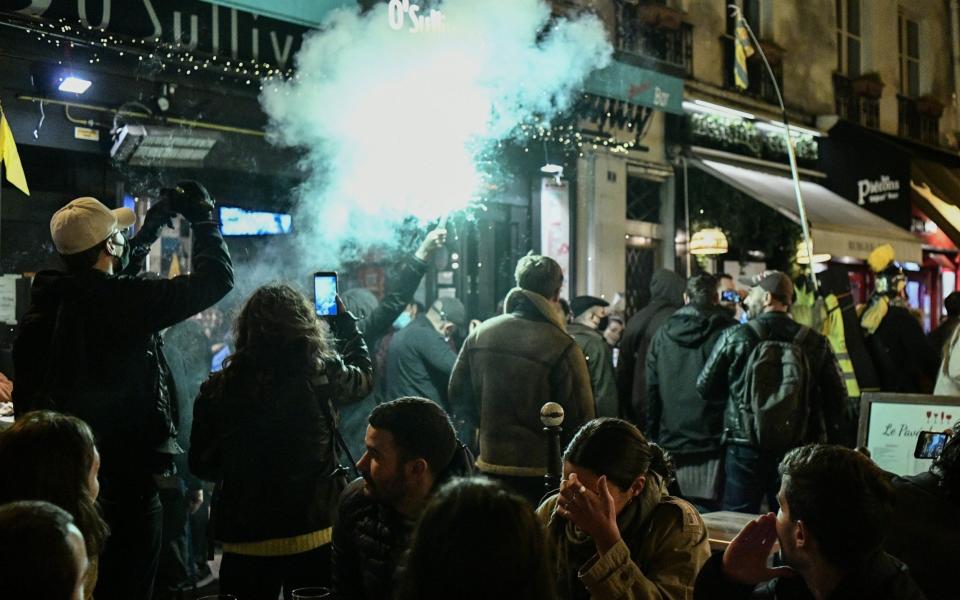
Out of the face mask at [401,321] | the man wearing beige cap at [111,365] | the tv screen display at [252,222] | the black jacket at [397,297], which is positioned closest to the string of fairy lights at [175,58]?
the tv screen display at [252,222]

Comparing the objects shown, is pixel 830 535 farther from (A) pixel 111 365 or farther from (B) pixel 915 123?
(B) pixel 915 123

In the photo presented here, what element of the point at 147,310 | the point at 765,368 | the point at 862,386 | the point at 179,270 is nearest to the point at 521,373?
the point at 765,368

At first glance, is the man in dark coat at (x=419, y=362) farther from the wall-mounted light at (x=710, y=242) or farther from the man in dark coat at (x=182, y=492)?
the wall-mounted light at (x=710, y=242)

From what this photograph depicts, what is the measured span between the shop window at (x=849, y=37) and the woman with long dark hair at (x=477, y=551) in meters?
18.1

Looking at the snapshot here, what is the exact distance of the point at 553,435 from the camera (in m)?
4.09

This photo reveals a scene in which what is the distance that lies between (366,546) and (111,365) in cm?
137

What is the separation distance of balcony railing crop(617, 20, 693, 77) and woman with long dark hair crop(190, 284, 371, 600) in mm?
A: 9613

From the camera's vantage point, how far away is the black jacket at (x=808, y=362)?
6.26 m

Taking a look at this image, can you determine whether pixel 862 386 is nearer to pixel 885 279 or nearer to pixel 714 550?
pixel 885 279

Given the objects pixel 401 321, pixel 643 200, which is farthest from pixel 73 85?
pixel 643 200

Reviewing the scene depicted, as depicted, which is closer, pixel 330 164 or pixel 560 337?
pixel 560 337

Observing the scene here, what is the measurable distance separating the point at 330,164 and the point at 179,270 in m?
1.72

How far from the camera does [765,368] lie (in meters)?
6.15

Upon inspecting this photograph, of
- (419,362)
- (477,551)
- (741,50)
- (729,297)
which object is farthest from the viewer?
(741,50)
